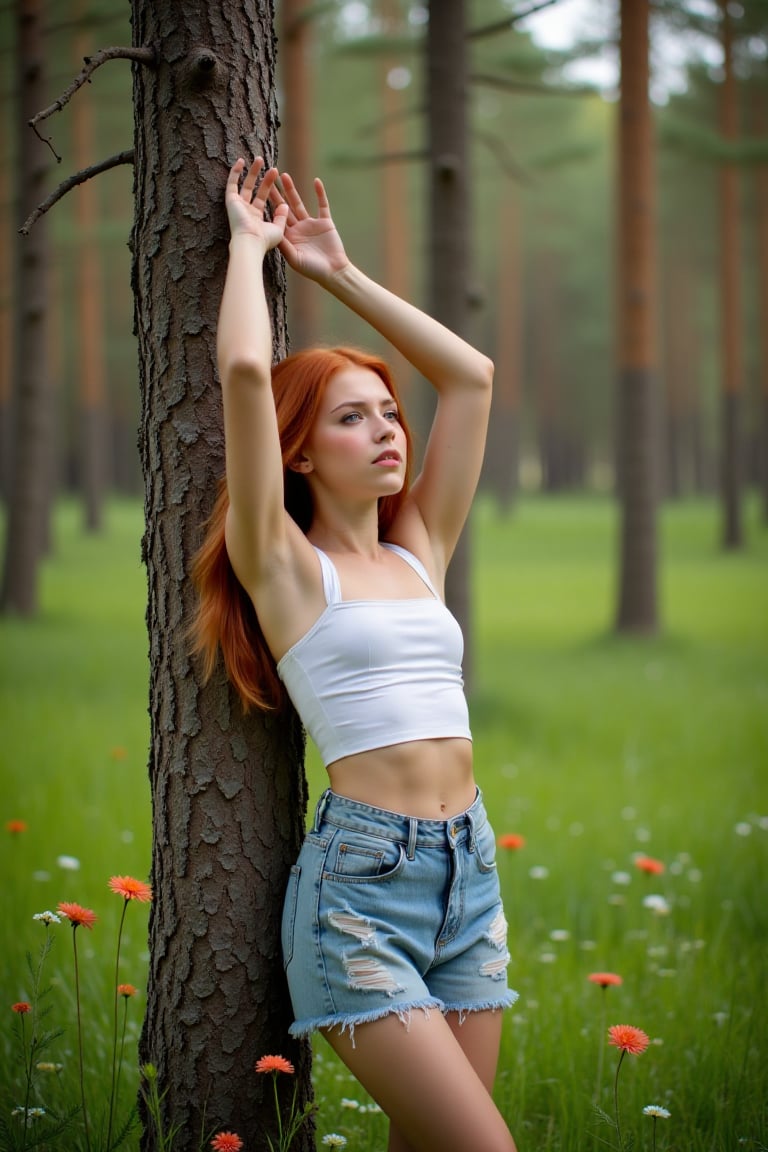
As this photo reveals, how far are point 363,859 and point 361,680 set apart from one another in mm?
351

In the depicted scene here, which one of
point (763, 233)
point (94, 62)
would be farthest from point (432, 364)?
point (763, 233)

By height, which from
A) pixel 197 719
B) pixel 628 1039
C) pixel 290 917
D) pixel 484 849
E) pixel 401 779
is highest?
pixel 197 719

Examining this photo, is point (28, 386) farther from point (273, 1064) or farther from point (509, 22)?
point (273, 1064)

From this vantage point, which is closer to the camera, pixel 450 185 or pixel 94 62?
pixel 94 62

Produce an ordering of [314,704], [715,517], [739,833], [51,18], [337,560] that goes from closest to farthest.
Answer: [314,704]
[337,560]
[739,833]
[51,18]
[715,517]

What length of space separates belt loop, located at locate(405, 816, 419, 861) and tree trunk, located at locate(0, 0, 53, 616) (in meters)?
10.2

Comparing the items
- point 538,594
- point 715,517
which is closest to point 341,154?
point 538,594

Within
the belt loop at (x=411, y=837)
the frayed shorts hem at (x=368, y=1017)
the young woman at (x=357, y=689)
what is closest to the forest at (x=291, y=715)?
the young woman at (x=357, y=689)

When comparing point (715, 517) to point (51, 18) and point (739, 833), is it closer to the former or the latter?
point (51, 18)

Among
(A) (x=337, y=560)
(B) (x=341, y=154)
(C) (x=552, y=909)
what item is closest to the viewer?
(A) (x=337, y=560)

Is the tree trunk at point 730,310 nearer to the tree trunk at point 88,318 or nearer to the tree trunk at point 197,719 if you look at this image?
the tree trunk at point 88,318

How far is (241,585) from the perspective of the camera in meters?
2.51

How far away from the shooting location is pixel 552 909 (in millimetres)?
4781

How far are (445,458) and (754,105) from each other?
70.3ft
